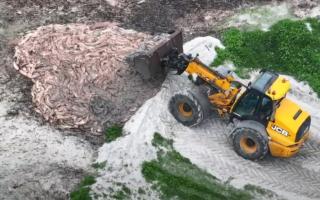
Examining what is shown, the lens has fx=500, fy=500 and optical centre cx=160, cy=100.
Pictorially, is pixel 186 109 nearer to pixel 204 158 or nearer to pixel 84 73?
pixel 204 158

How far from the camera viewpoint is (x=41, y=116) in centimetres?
1441

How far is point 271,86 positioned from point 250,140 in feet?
5.06

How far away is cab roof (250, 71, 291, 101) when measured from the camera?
1240cm

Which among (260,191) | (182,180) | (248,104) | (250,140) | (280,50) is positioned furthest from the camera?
(280,50)

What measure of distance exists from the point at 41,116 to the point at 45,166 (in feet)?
6.49

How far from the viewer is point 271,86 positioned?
1262 centimetres

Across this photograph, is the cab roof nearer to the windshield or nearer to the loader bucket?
the windshield

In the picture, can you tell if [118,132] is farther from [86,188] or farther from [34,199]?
[34,199]

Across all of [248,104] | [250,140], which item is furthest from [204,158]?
[248,104]

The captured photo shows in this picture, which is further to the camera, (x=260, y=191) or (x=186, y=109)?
(x=186, y=109)

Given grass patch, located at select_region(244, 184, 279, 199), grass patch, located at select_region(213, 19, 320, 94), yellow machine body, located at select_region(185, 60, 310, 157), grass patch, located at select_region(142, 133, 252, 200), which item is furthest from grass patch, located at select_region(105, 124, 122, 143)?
grass patch, located at select_region(213, 19, 320, 94)

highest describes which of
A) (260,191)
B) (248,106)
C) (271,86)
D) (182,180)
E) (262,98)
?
(271,86)

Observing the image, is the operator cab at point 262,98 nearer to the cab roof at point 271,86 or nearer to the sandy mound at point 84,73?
the cab roof at point 271,86

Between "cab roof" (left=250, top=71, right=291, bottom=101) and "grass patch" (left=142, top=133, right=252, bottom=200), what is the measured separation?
253 cm
